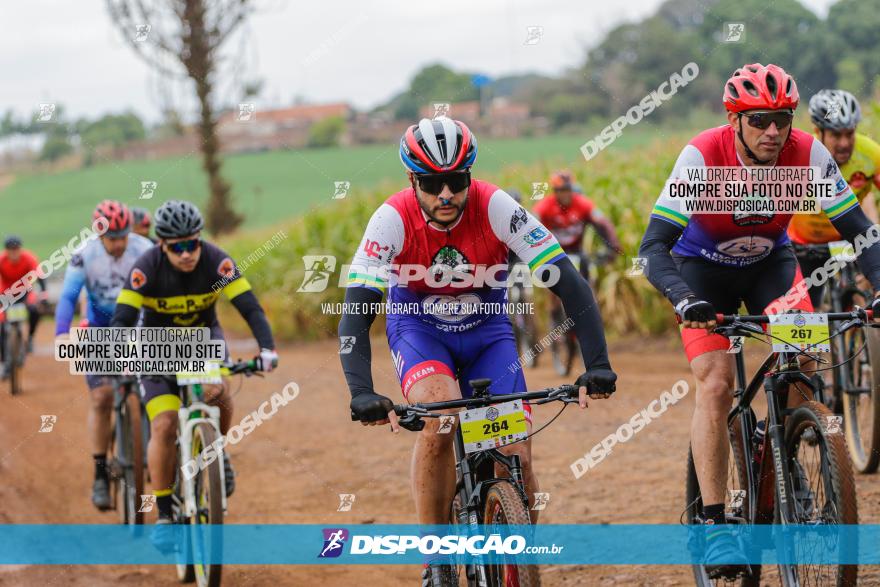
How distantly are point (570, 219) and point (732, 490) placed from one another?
8.83 m

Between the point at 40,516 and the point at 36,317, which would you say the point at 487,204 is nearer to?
the point at 40,516

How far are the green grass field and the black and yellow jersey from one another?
23894 mm

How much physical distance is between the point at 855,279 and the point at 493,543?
4.48m

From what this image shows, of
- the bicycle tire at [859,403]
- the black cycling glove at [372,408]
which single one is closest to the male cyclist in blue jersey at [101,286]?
the black cycling glove at [372,408]

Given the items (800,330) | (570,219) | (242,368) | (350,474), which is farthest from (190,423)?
(570,219)

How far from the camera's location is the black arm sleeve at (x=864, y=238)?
4.86 meters

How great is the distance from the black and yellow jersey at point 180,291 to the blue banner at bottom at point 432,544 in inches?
59.2

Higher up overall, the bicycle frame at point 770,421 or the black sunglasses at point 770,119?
the black sunglasses at point 770,119

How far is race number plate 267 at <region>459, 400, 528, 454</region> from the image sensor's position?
4.50 metres

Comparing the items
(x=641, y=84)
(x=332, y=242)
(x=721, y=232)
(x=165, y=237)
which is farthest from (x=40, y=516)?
(x=641, y=84)

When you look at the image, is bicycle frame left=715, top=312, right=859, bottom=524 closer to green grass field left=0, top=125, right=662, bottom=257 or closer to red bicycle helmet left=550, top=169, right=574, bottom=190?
red bicycle helmet left=550, top=169, right=574, bottom=190

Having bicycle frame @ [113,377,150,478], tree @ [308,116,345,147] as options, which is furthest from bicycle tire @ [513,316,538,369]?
tree @ [308,116,345,147]

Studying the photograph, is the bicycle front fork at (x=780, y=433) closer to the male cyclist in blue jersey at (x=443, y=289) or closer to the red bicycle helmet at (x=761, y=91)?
the male cyclist in blue jersey at (x=443, y=289)

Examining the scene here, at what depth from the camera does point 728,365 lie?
5.06 meters
